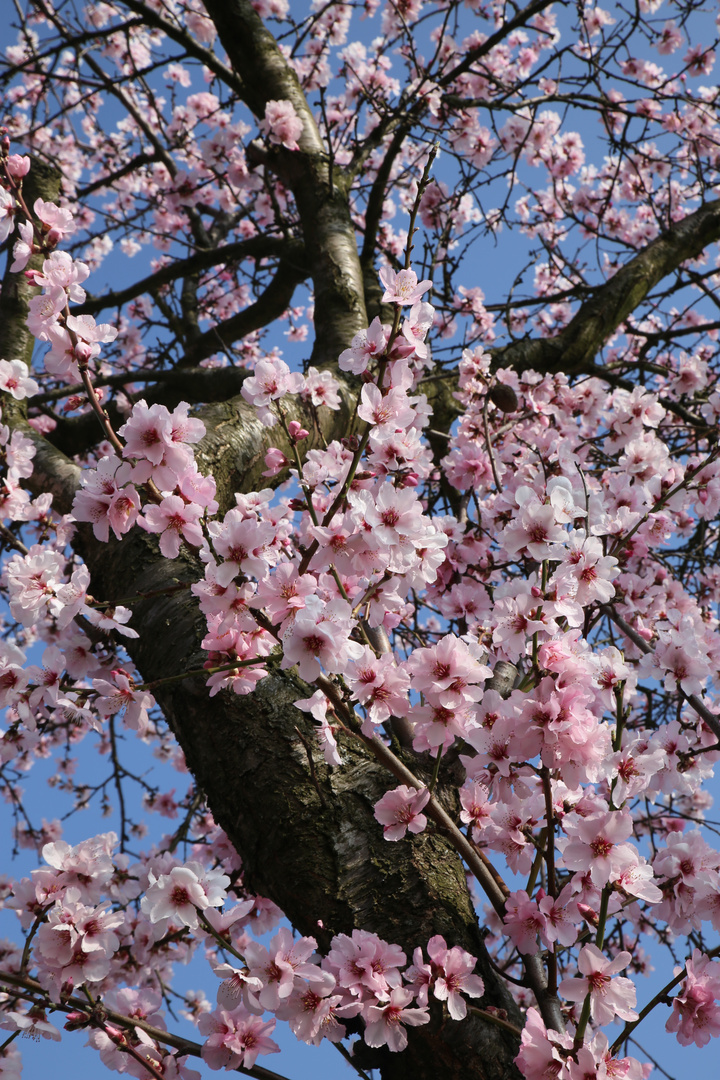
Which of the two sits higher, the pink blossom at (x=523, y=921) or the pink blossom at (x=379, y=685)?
the pink blossom at (x=379, y=685)

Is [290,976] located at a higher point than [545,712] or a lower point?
lower

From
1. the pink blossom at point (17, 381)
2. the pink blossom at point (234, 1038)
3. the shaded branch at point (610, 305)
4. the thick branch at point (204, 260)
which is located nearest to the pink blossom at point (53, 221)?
the pink blossom at point (17, 381)

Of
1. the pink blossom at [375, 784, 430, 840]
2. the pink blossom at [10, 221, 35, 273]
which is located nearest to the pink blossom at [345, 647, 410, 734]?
the pink blossom at [375, 784, 430, 840]

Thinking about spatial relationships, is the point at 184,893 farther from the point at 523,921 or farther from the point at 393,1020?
the point at 523,921

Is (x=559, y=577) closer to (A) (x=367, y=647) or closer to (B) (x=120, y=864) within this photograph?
(A) (x=367, y=647)

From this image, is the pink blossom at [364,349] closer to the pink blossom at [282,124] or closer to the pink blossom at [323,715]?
the pink blossom at [323,715]

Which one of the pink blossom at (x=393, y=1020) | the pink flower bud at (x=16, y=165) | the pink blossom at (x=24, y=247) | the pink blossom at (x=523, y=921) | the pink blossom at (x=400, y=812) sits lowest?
the pink blossom at (x=393, y=1020)

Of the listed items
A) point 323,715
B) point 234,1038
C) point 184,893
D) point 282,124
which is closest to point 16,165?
point 323,715

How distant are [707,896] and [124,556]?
1.63m

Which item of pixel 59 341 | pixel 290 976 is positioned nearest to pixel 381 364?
pixel 59 341

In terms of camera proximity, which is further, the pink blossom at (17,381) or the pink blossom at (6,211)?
the pink blossom at (17,381)

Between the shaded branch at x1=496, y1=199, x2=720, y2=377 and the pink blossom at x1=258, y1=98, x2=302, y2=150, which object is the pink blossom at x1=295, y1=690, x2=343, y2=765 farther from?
the pink blossom at x1=258, y1=98, x2=302, y2=150

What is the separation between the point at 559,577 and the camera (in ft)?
4.41

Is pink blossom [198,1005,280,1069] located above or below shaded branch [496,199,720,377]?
below
